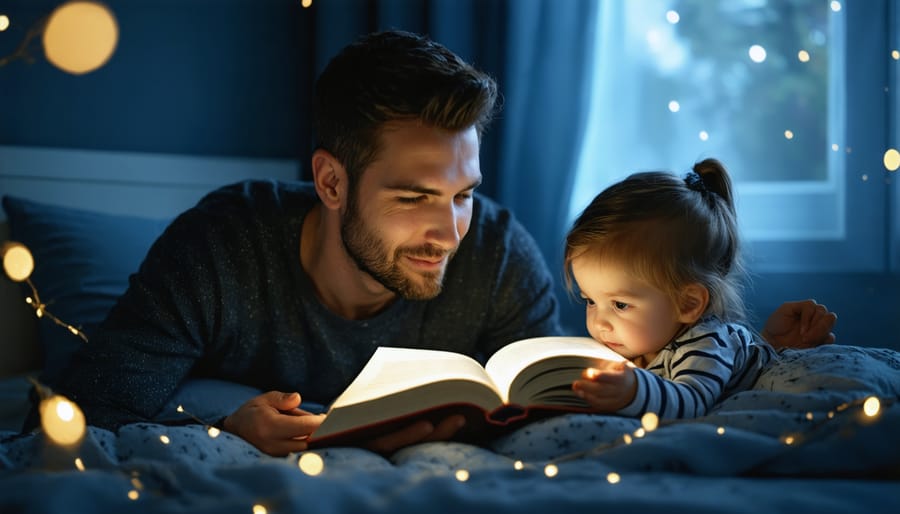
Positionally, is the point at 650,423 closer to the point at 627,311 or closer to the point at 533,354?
the point at 533,354

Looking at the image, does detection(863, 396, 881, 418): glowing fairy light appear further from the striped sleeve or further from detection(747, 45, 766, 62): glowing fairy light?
detection(747, 45, 766, 62): glowing fairy light

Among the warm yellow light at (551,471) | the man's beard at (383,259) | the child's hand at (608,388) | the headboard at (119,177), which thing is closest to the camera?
the warm yellow light at (551,471)

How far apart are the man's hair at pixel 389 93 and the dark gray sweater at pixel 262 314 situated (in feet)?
0.80

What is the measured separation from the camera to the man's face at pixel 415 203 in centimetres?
162

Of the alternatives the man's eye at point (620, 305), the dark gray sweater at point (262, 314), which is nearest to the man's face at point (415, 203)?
the dark gray sweater at point (262, 314)

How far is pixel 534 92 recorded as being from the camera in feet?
8.82

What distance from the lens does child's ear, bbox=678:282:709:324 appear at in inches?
56.9

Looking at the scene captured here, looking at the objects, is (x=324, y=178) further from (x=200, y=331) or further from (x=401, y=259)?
(x=200, y=331)

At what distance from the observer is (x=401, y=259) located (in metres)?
1.68

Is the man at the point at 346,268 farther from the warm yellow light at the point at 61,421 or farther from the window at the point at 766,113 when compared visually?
the window at the point at 766,113

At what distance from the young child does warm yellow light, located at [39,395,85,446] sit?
0.82 meters

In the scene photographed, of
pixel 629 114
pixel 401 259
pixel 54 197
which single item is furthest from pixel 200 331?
pixel 629 114

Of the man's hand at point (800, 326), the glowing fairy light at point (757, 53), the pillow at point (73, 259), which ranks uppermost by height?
Result: the glowing fairy light at point (757, 53)

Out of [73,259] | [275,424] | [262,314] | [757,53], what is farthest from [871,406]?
[73,259]
